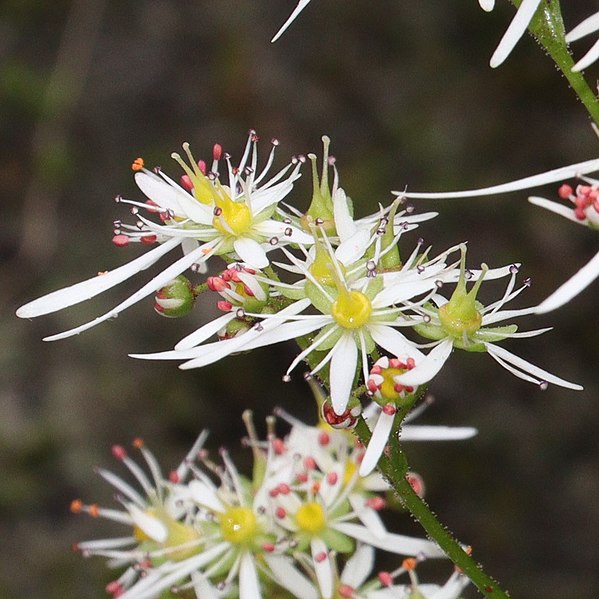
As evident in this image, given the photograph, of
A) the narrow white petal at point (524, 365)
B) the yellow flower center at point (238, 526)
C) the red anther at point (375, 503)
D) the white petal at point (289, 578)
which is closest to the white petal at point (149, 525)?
the yellow flower center at point (238, 526)

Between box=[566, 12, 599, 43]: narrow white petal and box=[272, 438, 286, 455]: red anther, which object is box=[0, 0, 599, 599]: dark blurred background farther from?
box=[566, 12, 599, 43]: narrow white petal

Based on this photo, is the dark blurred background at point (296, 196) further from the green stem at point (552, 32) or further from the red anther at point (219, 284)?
the green stem at point (552, 32)

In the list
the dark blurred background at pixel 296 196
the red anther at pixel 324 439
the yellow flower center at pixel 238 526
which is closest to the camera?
the yellow flower center at pixel 238 526

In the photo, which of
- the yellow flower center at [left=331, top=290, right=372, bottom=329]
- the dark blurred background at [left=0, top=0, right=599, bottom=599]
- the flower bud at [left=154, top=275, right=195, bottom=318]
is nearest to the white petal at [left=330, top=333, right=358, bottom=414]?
the yellow flower center at [left=331, top=290, right=372, bottom=329]

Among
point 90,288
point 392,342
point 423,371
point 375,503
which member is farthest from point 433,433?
point 90,288

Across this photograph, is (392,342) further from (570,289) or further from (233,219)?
(570,289)

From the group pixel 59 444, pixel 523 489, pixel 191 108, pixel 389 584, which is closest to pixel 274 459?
pixel 389 584
